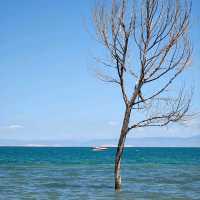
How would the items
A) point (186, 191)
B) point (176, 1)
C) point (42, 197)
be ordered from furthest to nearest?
point (186, 191) < point (42, 197) < point (176, 1)

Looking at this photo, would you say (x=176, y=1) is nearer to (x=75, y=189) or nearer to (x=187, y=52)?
(x=187, y=52)

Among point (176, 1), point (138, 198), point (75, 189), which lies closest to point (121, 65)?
point (176, 1)

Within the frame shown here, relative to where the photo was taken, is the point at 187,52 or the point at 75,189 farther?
the point at 75,189

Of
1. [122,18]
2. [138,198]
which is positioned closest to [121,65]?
[122,18]

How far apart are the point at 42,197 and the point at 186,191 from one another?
25.6 feet

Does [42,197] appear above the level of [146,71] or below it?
below

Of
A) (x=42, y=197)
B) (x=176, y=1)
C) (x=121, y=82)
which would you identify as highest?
(x=176, y=1)

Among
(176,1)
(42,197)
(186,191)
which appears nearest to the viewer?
(176,1)

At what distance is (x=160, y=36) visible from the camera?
1989 centimetres

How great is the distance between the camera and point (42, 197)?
2095 centimetres

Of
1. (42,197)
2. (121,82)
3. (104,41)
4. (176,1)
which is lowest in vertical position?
(42,197)

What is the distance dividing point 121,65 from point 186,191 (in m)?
8.19

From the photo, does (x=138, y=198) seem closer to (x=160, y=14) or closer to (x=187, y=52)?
(x=187, y=52)

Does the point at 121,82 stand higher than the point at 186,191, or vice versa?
the point at 121,82
